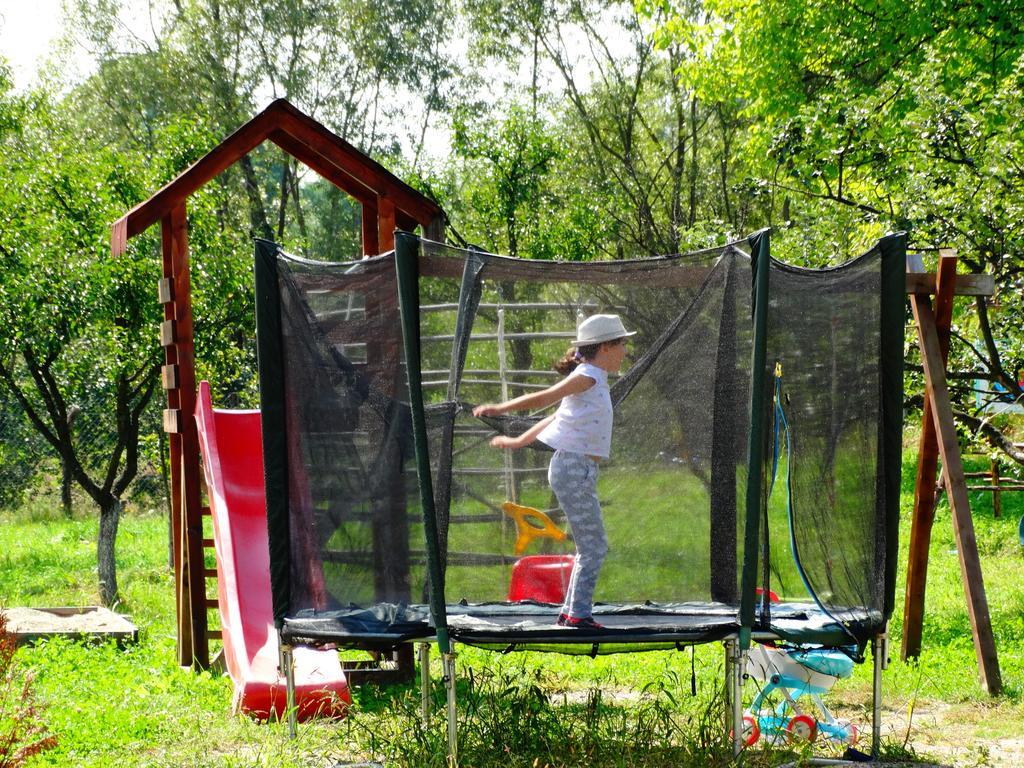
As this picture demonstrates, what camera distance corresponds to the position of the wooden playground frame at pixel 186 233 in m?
7.05

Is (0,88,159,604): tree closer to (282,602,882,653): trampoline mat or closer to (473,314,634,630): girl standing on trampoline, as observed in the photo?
(282,602,882,653): trampoline mat

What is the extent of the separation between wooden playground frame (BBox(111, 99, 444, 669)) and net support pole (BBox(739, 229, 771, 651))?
2.91 metres

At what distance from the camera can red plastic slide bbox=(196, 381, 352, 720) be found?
5855 millimetres

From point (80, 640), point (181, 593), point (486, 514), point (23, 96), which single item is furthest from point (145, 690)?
point (23, 96)

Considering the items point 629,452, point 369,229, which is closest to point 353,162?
point 369,229

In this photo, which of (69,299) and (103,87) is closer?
(69,299)

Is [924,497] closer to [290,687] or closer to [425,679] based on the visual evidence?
[425,679]

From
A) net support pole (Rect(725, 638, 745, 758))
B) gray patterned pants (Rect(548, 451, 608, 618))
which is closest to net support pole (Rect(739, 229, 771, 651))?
net support pole (Rect(725, 638, 745, 758))

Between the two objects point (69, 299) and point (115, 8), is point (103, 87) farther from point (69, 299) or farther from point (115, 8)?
point (69, 299)

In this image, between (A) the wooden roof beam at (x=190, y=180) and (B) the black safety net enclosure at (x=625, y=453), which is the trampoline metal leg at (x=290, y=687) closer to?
(B) the black safety net enclosure at (x=625, y=453)

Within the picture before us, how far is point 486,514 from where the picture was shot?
496 cm

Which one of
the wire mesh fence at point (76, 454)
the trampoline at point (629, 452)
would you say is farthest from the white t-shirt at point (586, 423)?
the wire mesh fence at point (76, 454)

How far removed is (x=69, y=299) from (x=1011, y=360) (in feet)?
25.6

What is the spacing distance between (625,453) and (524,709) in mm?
1291
